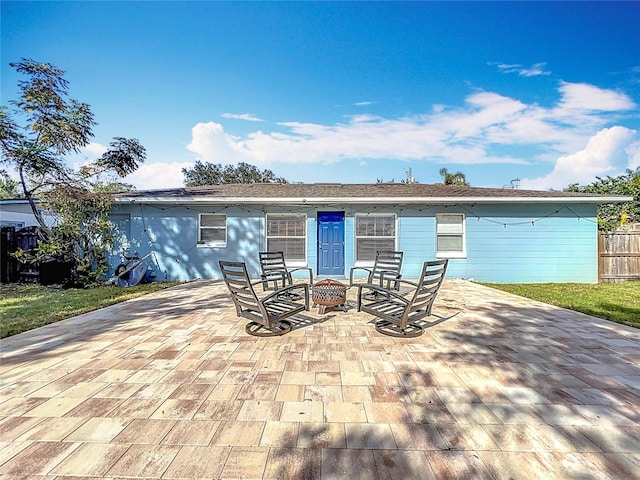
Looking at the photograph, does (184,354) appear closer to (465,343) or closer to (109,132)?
(465,343)

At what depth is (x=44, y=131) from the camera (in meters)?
8.30

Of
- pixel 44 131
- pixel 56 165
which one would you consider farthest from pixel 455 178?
pixel 44 131

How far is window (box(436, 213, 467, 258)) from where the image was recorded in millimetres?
9430

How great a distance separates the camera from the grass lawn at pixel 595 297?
5.26m

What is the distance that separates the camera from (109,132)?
9.08m

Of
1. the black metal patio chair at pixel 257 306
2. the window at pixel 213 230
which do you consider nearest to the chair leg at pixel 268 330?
the black metal patio chair at pixel 257 306

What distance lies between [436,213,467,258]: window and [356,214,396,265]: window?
1.52 meters

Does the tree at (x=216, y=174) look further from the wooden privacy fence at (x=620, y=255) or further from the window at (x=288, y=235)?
the wooden privacy fence at (x=620, y=255)

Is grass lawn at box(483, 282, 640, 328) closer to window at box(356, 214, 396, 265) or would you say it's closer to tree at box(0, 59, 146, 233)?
window at box(356, 214, 396, 265)

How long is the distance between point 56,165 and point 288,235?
294 inches

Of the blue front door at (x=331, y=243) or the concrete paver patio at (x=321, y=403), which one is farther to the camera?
the blue front door at (x=331, y=243)

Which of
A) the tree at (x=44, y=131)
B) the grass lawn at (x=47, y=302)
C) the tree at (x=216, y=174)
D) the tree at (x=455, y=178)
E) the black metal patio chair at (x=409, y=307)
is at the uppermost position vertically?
the tree at (x=216, y=174)

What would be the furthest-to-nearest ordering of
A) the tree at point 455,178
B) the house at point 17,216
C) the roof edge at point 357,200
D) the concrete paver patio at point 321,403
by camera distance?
the tree at point 455,178 → the house at point 17,216 → the roof edge at point 357,200 → the concrete paver patio at point 321,403

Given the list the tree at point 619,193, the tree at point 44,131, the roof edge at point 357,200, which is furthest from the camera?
the tree at point 619,193
